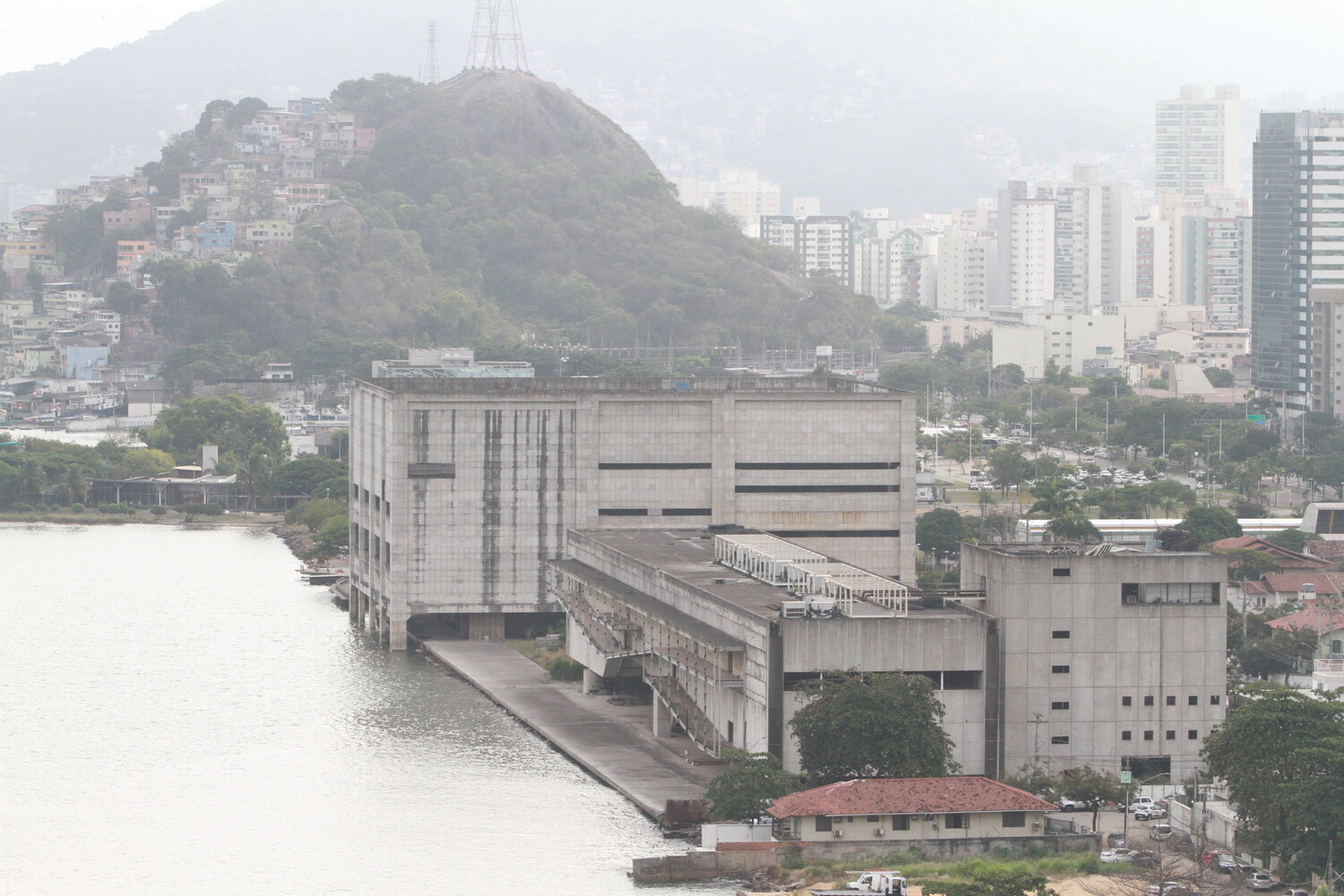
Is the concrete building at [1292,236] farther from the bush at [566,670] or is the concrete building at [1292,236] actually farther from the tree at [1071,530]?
the bush at [566,670]

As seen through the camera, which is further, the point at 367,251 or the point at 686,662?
the point at 367,251

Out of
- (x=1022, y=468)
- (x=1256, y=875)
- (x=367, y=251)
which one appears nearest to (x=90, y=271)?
(x=367, y=251)

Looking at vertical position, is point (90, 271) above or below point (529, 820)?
above

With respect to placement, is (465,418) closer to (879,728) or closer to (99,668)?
(99,668)

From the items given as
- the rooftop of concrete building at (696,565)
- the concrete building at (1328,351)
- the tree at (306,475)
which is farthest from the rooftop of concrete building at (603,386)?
the concrete building at (1328,351)

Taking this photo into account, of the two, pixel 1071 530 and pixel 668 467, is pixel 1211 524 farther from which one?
pixel 668 467

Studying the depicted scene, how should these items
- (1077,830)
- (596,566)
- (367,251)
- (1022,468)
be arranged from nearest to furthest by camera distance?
(1077,830) → (596,566) → (1022,468) → (367,251)

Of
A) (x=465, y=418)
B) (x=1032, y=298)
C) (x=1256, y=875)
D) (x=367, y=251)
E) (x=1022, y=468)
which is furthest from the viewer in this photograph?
(x=1032, y=298)
